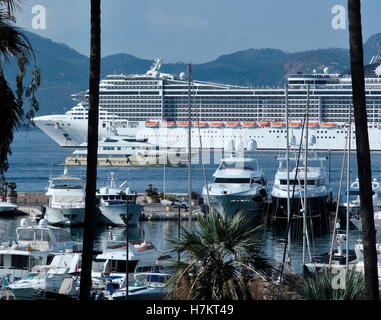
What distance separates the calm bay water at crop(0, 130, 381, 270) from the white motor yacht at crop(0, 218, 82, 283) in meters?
2.66

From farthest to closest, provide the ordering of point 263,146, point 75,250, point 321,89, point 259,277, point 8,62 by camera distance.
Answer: point 321,89
point 263,146
point 75,250
point 259,277
point 8,62

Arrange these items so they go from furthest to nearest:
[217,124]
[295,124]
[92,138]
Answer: [217,124] < [295,124] < [92,138]

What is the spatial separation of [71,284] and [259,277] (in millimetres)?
7676

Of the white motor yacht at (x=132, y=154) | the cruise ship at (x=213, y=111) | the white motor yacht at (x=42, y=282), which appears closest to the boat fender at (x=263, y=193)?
the white motor yacht at (x=42, y=282)

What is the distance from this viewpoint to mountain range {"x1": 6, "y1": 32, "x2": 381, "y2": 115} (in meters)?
155

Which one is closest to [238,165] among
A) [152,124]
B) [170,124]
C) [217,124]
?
[217,124]

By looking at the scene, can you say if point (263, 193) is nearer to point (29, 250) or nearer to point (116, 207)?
point (116, 207)

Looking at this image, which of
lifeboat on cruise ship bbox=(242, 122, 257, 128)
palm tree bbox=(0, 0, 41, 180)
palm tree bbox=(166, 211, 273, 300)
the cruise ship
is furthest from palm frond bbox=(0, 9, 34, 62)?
lifeboat on cruise ship bbox=(242, 122, 257, 128)

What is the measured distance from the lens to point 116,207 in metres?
35.1

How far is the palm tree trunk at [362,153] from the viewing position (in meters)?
7.75

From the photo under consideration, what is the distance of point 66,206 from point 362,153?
92.3 feet

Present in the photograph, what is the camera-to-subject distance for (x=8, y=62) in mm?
7691
